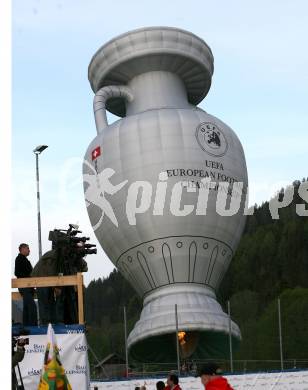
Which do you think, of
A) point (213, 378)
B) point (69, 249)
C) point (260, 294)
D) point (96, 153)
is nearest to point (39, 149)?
point (96, 153)

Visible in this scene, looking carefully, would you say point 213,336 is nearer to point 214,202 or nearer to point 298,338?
point 214,202

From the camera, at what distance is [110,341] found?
63906 mm

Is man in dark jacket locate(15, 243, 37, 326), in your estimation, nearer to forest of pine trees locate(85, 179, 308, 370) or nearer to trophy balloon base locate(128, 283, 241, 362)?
trophy balloon base locate(128, 283, 241, 362)

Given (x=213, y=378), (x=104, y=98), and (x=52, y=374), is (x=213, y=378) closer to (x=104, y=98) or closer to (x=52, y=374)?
(x=52, y=374)

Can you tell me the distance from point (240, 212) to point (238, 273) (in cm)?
4471

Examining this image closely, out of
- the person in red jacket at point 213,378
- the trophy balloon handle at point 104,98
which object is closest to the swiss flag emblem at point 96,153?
the trophy balloon handle at point 104,98

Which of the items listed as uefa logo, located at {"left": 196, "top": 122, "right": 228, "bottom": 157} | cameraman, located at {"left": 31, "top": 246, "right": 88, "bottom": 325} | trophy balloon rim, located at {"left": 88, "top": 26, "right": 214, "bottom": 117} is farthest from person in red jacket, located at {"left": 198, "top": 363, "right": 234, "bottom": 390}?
trophy balloon rim, located at {"left": 88, "top": 26, "right": 214, "bottom": 117}

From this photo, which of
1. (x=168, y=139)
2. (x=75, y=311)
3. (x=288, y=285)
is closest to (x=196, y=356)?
Result: (x=168, y=139)

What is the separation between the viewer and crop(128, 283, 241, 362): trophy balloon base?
27.0m

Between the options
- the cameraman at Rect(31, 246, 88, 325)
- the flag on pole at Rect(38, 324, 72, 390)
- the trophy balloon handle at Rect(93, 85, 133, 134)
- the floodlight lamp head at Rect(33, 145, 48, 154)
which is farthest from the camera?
the trophy balloon handle at Rect(93, 85, 133, 134)

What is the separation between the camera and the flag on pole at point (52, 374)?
23.4 feet

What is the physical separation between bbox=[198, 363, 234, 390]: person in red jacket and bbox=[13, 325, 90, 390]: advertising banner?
4.28 metres

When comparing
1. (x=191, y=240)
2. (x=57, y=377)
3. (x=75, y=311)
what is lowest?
(x=57, y=377)

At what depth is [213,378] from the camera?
5.18 meters
